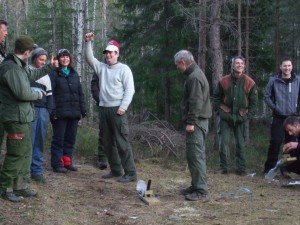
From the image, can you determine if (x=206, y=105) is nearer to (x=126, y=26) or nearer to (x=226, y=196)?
(x=226, y=196)

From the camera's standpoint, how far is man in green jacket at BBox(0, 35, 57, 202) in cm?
556

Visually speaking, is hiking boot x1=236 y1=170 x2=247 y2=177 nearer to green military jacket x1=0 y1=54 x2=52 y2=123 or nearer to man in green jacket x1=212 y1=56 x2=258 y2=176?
man in green jacket x1=212 y1=56 x2=258 y2=176

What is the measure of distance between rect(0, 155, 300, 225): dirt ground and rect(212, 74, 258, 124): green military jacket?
45.9 inches

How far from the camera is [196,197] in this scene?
654 cm

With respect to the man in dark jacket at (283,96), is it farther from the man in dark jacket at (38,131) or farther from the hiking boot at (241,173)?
the man in dark jacket at (38,131)

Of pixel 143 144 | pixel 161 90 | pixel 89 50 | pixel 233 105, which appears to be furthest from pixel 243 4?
pixel 89 50

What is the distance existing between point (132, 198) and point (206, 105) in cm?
172

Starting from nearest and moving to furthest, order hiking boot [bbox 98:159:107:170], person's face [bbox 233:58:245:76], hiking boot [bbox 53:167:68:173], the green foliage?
1. hiking boot [bbox 53:167:68:173]
2. person's face [bbox 233:58:245:76]
3. hiking boot [bbox 98:159:107:170]
4. the green foliage

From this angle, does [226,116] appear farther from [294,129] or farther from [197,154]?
[197,154]

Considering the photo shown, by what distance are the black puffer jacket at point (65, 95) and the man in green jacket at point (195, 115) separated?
2.06 m

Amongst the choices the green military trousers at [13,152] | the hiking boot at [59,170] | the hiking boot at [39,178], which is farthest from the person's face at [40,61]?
the hiking boot at [59,170]

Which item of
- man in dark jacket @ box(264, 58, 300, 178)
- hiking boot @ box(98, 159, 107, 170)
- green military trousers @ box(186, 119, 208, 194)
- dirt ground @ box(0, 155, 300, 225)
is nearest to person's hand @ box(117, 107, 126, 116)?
dirt ground @ box(0, 155, 300, 225)

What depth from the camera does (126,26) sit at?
18438 millimetres

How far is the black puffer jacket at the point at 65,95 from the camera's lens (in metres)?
7.54
